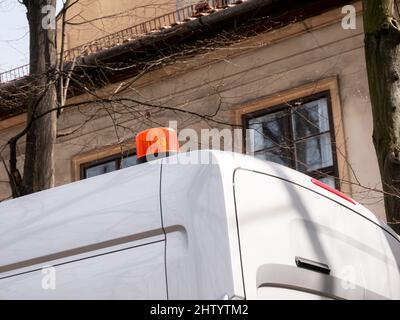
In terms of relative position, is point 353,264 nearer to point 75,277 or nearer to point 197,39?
point 75,277

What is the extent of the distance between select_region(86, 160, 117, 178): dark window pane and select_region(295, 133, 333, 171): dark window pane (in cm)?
273

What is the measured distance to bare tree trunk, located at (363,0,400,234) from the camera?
A: 22.5ft

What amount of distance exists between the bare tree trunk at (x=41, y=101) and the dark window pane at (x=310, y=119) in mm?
4006

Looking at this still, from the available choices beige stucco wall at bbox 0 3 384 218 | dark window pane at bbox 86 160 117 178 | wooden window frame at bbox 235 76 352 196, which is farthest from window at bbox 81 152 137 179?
wooden window frame at bbox 235 76 352 196

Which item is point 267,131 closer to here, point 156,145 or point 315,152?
point 315,152

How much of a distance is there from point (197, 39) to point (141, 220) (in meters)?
8.78

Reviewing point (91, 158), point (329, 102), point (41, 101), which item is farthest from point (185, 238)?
point (91, 158)

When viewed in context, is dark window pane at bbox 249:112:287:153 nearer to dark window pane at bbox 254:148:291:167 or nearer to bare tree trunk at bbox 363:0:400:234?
dark window pane at bbox 254:148:291:167

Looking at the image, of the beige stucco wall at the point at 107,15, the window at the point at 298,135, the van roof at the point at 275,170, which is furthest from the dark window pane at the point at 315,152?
the van roof at the point at 275,170

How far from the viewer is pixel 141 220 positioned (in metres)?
3.52

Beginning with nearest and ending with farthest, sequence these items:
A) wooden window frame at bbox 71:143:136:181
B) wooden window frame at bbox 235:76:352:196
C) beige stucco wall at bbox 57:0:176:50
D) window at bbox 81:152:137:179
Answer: wooden window frame at bbox 235:76:352:196
window at bbox 81:152:137:179
wooden window frame at bbox 71:143:136:181
beige stucco wall at bbox 57:0:176:50

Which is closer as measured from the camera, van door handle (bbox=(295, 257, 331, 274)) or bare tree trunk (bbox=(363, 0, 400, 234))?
van door handle (bbox=(295, 257, 331, 274))

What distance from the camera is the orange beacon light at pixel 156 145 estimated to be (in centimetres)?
411

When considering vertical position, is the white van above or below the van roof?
below
